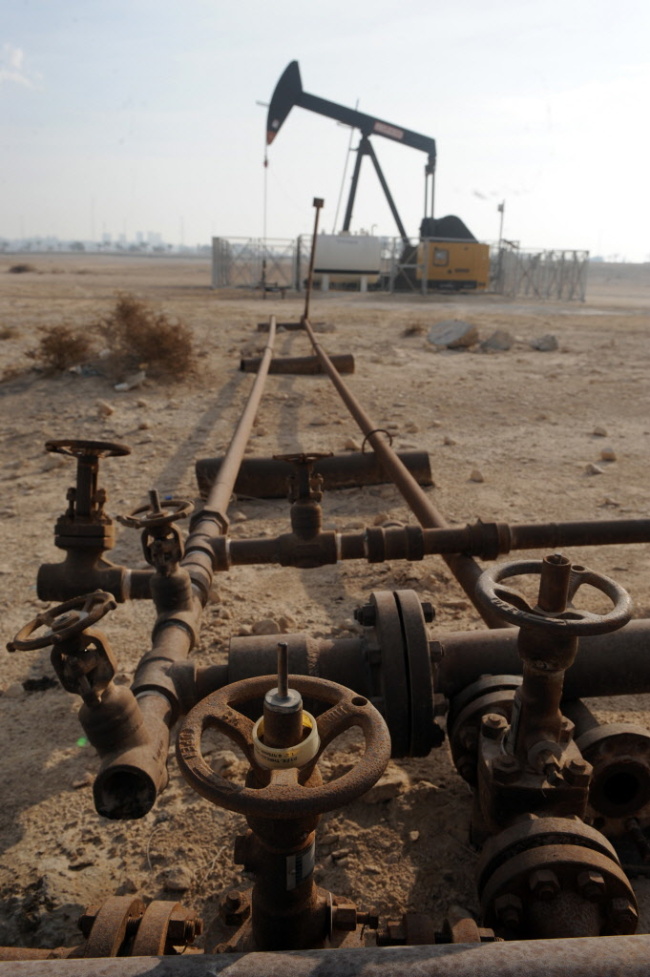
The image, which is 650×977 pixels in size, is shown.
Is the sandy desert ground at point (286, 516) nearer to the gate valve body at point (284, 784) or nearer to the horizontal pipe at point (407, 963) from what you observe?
the gate valve body at point (284, 784)

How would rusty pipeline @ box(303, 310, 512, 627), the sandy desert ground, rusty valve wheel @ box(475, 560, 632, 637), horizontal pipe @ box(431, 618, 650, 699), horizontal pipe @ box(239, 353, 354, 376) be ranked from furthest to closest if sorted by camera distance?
1. horizontal pipe @ box(239, 353, 354, 376)
2. rusty pipeline @ box(303, 310, 512, 627)
3. horizontal pipe @ box(431, 618, 650, 699)
4. the sandy desert ground
5. rusty valve wheel @ box(475, 560, 632, 637)

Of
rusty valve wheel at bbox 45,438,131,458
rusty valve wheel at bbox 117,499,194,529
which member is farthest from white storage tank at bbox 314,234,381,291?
rusty valve wheel at bbox 117,499,194,529

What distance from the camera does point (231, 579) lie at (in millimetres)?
3420

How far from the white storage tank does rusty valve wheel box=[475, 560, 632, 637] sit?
22.2 m

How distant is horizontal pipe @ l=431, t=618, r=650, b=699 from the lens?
1.95 metres

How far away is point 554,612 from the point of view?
1.40 meters

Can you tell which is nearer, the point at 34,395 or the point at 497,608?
the point at 497,608

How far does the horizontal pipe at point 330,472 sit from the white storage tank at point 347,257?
1926cm

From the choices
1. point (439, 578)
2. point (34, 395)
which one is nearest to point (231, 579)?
point (439, 578)

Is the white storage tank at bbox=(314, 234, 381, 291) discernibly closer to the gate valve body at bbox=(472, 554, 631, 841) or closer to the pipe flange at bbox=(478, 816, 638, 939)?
the gate valve body at bbox=(472, 554, 631, 841)

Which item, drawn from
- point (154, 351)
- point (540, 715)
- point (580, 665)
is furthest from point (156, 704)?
point (154, 351)

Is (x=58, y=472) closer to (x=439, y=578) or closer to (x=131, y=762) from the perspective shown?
(x=439, y=578)

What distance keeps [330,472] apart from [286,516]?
1.47ft

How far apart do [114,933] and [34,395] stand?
6.42 m
